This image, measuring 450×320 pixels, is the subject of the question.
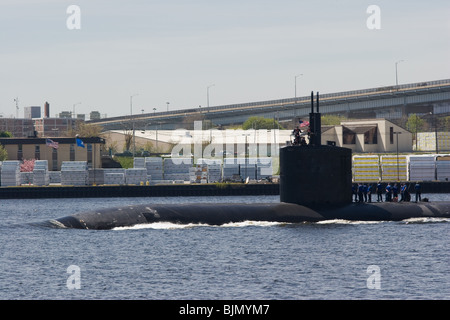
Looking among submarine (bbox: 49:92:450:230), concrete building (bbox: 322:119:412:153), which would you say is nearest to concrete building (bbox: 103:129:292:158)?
concrete building (bbox: 322:119:412:153)

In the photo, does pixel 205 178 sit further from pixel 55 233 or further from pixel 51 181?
pixel 55 233

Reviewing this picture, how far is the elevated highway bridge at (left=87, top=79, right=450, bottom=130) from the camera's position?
155 metres

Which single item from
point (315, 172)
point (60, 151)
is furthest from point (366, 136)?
point (315, 172)

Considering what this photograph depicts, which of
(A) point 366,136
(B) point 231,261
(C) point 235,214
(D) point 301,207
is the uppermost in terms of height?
(A) point 366,136

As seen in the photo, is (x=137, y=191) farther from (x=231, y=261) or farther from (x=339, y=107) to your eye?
(x=339, y=107)

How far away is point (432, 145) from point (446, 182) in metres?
46.6

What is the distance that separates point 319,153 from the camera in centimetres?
4509

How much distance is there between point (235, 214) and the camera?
156 ft

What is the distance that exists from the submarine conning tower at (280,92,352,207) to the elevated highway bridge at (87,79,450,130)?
105 meters

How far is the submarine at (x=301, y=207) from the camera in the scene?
45.2 metres

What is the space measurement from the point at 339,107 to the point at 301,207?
124 meters

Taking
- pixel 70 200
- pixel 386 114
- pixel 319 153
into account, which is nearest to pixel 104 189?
pixel 70 200

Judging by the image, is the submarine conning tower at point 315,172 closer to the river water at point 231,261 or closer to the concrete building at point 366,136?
the river water at point 231,261

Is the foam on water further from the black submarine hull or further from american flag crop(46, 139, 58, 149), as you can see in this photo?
american flag crop(46, 139, 58, 149)
